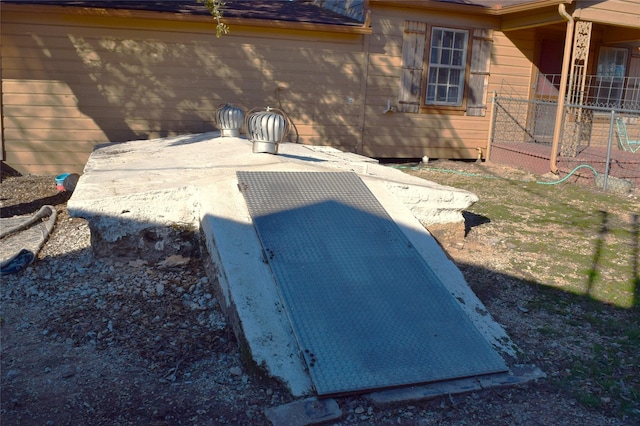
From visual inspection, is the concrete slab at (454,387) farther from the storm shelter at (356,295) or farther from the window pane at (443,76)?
the window pane at (443,76)

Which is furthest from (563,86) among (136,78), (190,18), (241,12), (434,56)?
(136,78)

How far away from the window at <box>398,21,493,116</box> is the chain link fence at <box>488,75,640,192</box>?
0.55 m

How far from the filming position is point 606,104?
12.1 meters

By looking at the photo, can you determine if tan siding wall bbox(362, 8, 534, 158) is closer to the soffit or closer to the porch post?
the soffit

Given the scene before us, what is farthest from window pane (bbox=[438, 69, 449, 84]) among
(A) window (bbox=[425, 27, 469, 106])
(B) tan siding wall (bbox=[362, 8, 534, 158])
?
(B) tan siding wall (bbox=[362, 8, 534, 158])

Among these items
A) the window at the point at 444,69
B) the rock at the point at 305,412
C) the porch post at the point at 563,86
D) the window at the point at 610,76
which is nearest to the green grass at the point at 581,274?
the porch post at the point at 563,86

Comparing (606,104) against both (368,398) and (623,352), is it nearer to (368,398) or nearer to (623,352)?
(623,352)

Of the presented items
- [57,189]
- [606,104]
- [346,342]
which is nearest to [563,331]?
[346,342]

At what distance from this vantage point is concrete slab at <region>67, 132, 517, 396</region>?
3.47 m

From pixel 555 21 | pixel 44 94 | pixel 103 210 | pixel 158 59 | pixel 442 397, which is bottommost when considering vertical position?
pixel 442 397

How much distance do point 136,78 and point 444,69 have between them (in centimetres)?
545

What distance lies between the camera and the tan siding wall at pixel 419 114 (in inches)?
406

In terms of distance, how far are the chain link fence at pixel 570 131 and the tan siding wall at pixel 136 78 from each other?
3338 mm

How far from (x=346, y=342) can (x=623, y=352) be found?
182 centimetres
